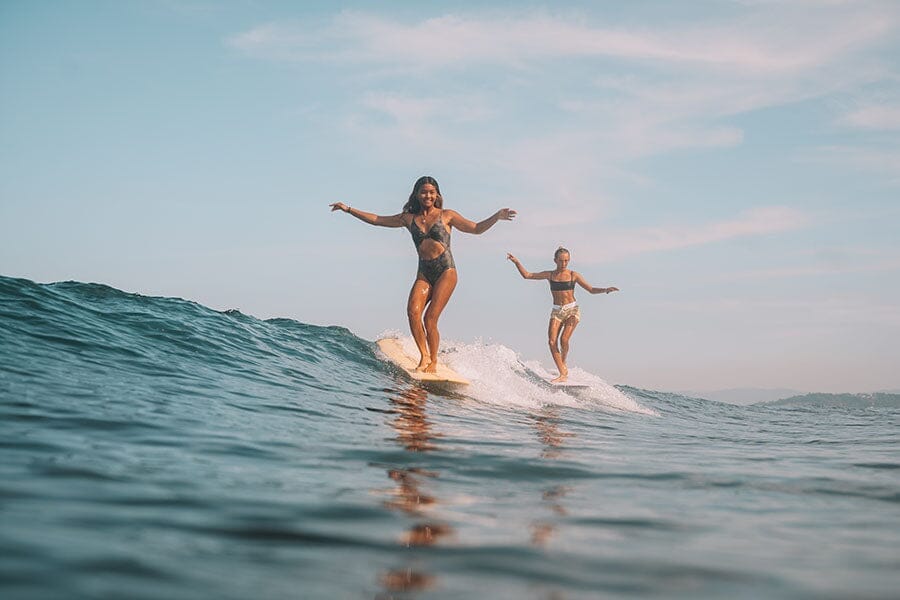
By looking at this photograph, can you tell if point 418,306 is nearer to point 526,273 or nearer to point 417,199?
point 417,199

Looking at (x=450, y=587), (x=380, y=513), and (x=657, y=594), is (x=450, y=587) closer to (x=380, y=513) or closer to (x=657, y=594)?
(x=657, y=594)

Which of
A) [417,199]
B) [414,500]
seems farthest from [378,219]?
[414,500]

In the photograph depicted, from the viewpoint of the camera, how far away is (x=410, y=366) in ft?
34.4

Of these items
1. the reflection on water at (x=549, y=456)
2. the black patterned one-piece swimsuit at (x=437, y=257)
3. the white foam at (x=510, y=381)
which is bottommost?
the reflection on water at (x=549, y=456)

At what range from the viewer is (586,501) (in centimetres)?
323

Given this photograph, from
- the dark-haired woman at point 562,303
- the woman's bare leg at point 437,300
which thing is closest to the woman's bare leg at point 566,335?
the dark-haired woman at point 562,303

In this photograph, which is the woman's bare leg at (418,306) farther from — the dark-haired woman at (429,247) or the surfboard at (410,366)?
the surfboard at (410,366)

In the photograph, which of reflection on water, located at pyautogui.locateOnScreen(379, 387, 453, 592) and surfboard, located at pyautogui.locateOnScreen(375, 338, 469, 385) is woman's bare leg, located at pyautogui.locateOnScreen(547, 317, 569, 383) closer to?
surfboard, located at pyautogui.locateOnScreen(375, 338, 469, 385)

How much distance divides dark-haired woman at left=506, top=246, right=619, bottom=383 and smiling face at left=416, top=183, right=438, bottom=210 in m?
5.57

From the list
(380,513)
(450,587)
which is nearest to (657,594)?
(450,587)

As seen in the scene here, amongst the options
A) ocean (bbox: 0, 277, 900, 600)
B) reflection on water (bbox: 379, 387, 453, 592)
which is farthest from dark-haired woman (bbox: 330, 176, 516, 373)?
reflection on water (bbox: 379, 387, 453, 592)

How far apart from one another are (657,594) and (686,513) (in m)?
1.19

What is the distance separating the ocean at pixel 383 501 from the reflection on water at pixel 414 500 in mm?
11

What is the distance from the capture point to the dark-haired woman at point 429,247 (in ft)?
30.4
